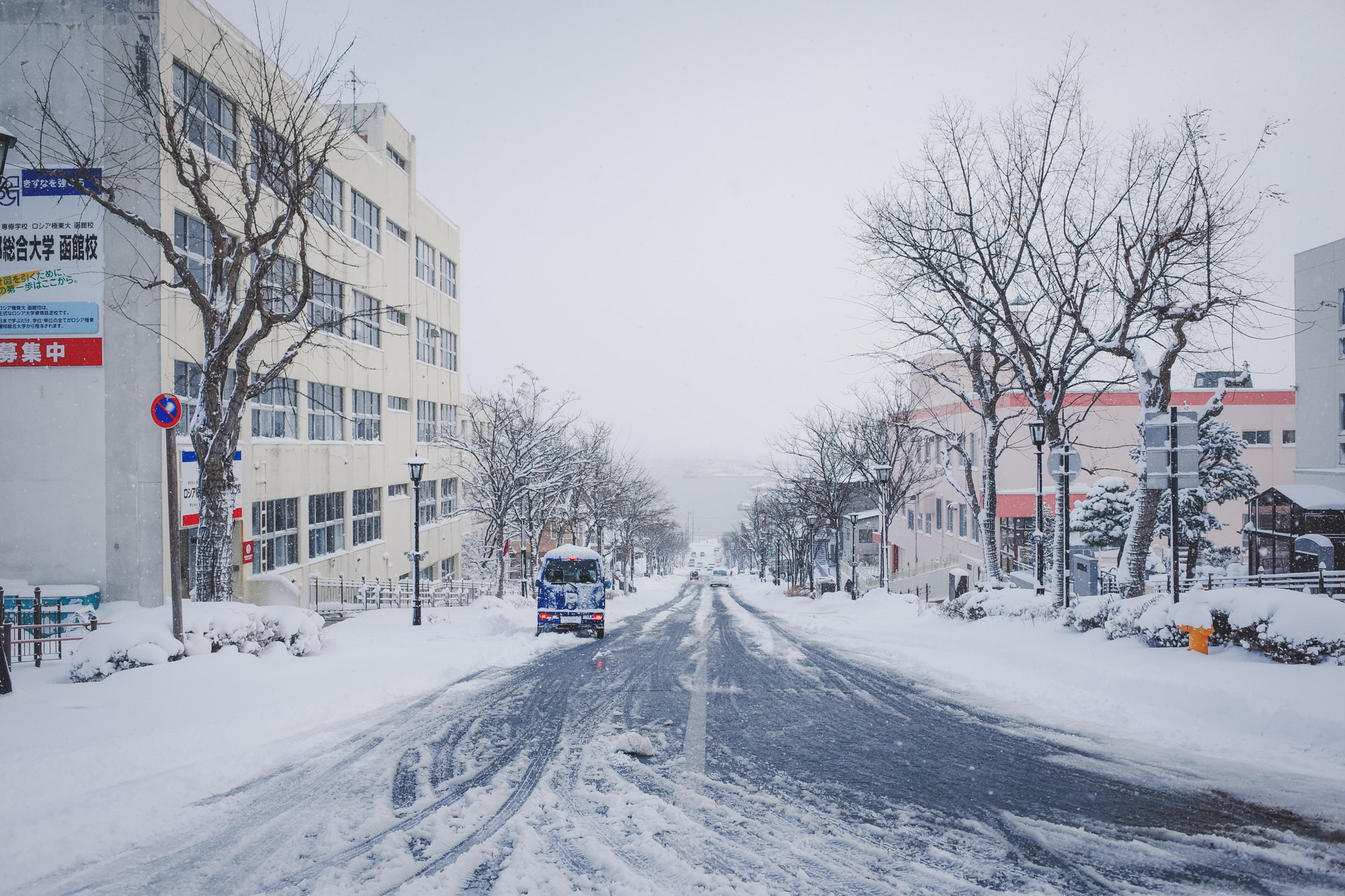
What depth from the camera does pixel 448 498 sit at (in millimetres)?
39188

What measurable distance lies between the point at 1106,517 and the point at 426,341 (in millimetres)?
→ 30656

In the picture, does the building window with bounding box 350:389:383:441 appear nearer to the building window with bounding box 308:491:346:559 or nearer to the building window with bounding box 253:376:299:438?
the building window with bounding box 308:491:346:559

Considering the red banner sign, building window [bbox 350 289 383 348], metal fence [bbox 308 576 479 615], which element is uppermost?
building window [bbox 350 289 383 348]

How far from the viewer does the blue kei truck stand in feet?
59.4

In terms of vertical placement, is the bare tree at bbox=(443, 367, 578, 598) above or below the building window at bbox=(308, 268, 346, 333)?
below

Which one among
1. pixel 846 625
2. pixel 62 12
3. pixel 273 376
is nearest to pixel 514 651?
pixel 273 376

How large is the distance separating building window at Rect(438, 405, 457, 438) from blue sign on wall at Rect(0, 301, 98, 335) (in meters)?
18.6

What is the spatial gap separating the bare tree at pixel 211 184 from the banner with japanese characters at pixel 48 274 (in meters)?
0.67

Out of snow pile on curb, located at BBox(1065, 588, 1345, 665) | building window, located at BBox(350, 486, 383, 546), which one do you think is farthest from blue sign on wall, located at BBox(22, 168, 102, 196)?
snow pile on curb, located at BBox(1065, 588, 1345, 665)

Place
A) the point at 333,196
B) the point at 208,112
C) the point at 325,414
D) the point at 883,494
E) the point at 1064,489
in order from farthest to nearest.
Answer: the point at 883,494 → the point at 333,196 → the point at 325,414 → the point at 208,112 → the point at 1064,489

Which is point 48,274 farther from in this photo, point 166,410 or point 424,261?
point 424,261

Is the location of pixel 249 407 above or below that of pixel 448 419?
below

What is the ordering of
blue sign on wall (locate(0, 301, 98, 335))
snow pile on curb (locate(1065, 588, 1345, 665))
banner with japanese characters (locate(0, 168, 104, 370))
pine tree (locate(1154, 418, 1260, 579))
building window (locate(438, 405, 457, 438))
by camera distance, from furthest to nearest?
building window (locate(438, 405, 457, 438)) → pine tree (locate(1154, 418, 1260, 579)) → blue sign on wall (locate(0, 301, 98, 335)) → banner with japanese characters (locate(0, 168, 104, 370)) → snow pile on curb (locate(1065, 588, 1345, 665))

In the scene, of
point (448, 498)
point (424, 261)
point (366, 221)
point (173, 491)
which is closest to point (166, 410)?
point (173, 491)
